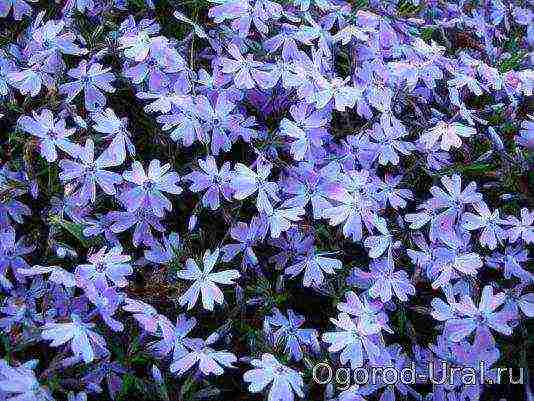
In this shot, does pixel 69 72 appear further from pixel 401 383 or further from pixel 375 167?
pixel 401 383

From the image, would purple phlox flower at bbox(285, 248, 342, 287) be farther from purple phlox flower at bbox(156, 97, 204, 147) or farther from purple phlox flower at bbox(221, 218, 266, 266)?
purple phlox flower at bbox(156, 97, 204, 147)

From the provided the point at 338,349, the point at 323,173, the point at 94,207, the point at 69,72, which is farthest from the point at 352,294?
the point at 69,72

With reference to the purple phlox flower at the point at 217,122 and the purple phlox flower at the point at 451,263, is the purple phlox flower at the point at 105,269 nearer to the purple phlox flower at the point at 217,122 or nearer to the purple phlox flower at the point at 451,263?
the purple phlox flower at the point at 217,122

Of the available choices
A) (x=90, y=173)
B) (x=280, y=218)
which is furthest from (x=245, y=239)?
(x=90, y=173)

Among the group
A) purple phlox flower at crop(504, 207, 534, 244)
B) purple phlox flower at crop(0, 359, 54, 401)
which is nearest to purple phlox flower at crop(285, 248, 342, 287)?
purple phlox flower at crop(504, 207, 534, 244)

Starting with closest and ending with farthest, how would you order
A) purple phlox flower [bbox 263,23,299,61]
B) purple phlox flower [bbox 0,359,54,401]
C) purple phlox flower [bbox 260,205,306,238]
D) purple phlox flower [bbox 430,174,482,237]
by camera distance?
purple phlox flower [bbox 0,359,54,401], purple phlox flower [bbox 260,205,306,238], purple phlox flower [bbox 430,174,482,237], purple phlox flower [bbox 263,23,299,61]

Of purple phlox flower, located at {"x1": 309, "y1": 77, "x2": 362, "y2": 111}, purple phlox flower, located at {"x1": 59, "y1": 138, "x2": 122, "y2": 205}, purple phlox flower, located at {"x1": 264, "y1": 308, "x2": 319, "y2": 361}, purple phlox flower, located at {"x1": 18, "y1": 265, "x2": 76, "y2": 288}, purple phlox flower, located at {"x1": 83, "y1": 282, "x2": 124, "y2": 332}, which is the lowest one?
purple phlox flower, located at {"x1": 264, "y1": 308, "x2": 319, "y2": 361}

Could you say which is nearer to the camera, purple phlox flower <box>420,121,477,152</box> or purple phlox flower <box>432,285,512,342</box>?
purple phlox flower <box>432,285,512,342</box>

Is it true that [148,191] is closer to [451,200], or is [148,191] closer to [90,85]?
[90,85]
